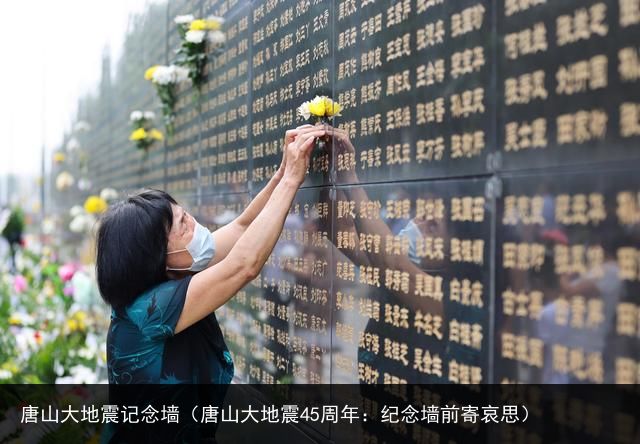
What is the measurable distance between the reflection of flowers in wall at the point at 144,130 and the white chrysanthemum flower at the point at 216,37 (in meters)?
1.73

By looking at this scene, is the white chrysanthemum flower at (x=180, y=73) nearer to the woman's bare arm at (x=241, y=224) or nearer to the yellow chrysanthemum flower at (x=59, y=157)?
the woman's bare arm at (x=241, y=224)

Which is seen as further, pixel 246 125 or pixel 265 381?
pixel 246 125

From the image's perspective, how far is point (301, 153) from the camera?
9.91 feet

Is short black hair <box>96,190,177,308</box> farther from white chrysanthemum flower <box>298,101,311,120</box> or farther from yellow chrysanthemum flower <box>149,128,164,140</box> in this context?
yellow chrysanthemum flower <box>149,128,164,140</box>

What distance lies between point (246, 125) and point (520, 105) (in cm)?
240

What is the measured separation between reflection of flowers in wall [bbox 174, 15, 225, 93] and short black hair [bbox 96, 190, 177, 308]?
212 centimetres

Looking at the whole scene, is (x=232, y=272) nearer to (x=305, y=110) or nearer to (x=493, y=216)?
(x=305, y=110)

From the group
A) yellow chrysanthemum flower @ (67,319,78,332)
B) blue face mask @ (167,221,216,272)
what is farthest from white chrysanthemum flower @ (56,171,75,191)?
blue face mask @ (167,221,216,272)

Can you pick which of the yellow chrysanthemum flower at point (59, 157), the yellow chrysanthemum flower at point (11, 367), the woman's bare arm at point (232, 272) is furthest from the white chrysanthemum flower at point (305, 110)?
the yellow chrysanthemum flower at point (59, 157)

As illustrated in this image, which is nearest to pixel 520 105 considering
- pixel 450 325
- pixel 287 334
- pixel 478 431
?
pixel 450 325

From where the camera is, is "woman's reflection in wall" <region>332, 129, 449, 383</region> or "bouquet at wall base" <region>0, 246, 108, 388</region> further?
"bouquet at wall base" <region>0, 246, 108, 388</region>

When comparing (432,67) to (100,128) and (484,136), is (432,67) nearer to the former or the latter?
(484,136)

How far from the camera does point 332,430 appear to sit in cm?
302

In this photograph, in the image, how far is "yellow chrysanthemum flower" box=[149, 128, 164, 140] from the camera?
20.7ft
